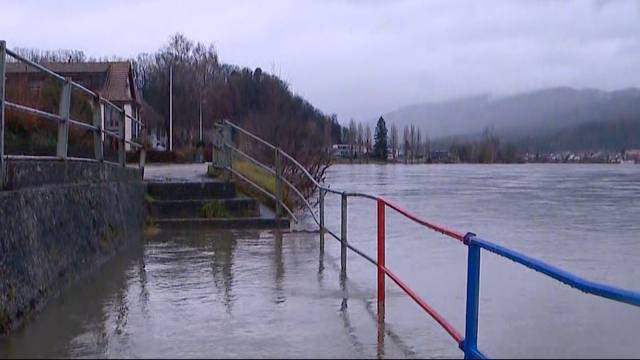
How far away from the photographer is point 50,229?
565 cm

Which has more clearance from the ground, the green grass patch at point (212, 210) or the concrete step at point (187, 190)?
the concrete step at point (187, 190)

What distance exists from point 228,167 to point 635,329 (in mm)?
7949

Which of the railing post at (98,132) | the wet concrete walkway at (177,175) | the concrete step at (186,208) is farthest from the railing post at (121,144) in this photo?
the wet concrete walkway at (177,175)

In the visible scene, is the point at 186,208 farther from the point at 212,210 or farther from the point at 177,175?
the point at 177,175

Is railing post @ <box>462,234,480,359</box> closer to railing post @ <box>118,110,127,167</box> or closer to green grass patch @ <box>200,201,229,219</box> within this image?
railing post @ <box>118,110,127,167</box>

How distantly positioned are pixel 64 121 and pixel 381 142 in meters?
128

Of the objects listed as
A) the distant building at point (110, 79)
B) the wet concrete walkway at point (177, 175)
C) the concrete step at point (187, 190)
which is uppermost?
the distant building at point (110, 79)

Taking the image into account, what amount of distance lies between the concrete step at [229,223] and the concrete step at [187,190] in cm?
76

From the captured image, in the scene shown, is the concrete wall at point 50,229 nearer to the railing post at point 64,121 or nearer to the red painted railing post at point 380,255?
the railing post at point 64,121

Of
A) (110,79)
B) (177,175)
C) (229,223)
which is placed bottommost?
(229,223)

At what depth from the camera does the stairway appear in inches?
419

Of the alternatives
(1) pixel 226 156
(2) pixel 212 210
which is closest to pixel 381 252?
(2) pixel 212 210

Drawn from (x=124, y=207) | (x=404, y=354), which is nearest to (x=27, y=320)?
(x=404, y=354)

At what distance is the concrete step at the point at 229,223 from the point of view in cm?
1049
